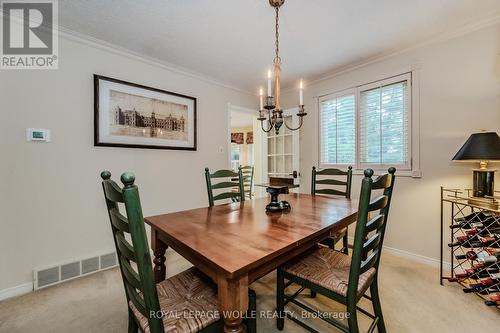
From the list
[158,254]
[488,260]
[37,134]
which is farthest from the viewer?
[37,134]

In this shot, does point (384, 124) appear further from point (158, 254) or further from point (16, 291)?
point (16, 291)

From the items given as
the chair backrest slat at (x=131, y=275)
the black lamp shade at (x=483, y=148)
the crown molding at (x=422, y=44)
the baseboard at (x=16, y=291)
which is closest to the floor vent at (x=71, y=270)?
the baseboard at (x=16, y=291)

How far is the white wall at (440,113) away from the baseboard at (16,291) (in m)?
3.75

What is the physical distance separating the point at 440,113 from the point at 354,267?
7.24ft

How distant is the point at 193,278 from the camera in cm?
119

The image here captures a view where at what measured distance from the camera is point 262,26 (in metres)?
2.02

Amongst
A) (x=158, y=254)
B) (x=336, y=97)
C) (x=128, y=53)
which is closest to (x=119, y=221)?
(x=158, y=254)

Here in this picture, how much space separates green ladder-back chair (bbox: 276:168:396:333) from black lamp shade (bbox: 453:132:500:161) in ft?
3.78

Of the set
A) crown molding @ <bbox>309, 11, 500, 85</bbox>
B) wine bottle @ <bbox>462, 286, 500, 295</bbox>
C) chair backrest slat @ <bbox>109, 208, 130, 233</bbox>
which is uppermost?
crown molding @ <bbox>309, 11, 500, 85</bbox>

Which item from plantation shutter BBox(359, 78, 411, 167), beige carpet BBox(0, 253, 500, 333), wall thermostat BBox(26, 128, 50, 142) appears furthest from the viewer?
plantation shutter BBox(359, 78, 411, 167)

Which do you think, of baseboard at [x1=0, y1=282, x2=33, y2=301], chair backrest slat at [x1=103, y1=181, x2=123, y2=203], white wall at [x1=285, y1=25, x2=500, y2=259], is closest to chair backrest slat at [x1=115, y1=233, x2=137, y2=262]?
chair backrest slat at [x1=103, y1=181, x2=123, y2=203]

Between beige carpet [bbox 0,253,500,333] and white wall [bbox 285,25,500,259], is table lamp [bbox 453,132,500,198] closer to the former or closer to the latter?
white wall [bbox 285,25,500,259]

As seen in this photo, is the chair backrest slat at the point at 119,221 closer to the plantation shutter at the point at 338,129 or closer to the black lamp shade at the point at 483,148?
the black lamp shade at the point at 483,148

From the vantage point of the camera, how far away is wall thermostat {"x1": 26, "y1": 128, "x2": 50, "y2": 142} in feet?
6.31
